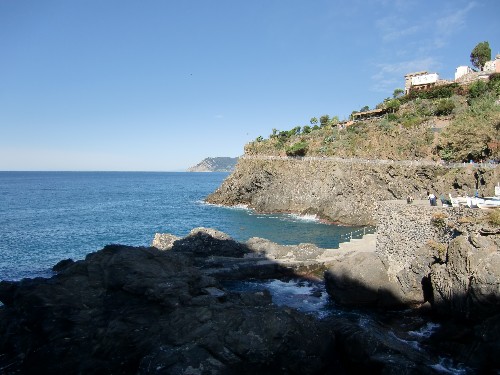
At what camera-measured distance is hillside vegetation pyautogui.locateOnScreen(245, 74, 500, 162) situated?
4666 cm

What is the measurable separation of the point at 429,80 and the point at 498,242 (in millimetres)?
79375

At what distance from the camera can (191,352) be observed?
43.2ft

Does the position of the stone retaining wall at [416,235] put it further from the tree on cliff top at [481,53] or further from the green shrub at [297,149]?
the tree on cliff top at [481,53]

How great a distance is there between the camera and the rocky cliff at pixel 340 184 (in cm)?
4484

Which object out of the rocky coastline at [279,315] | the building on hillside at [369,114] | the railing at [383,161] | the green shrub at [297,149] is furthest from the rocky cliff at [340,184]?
the rocky coastline at [279,315]

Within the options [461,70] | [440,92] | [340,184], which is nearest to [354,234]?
[340,184]

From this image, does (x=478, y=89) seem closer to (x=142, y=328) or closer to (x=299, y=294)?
(x=299, y=294)

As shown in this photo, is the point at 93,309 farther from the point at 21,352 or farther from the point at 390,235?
the point at 390,235

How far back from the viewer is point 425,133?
54812 millimetres

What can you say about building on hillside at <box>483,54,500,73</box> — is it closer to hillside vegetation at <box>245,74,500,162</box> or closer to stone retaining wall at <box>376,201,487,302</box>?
hillside vegetation at <box>245,74,500,162</box>

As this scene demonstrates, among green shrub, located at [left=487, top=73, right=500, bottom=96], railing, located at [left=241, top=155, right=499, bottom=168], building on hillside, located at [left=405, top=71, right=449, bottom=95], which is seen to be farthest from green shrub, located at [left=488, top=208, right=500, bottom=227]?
building on hillside, located at [left=405, top=71, right=449, bottom=95]

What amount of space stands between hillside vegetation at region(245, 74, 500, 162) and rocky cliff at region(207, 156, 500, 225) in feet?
10.2

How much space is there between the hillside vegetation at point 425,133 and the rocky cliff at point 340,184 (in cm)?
310

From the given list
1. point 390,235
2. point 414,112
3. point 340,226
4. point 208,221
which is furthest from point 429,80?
point 390,235
